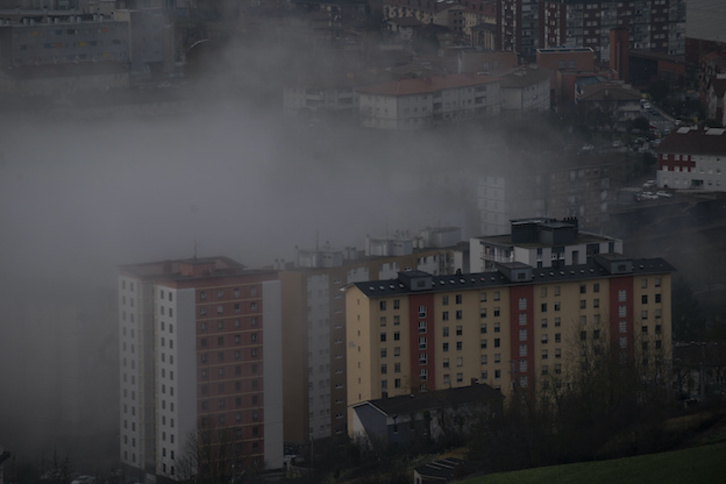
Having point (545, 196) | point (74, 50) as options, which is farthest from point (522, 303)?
point (74, 50)

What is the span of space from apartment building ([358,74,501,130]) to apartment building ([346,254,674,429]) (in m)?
11.3

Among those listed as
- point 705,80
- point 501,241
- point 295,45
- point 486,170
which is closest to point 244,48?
point 295,45

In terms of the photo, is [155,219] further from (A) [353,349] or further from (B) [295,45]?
(A) [353,349]

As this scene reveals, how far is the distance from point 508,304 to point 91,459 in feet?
8.48

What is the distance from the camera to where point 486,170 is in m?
19.7

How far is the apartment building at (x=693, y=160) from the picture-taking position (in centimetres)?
1992

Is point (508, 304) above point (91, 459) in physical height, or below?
above

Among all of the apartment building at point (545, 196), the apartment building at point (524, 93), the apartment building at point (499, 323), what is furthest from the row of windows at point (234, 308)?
the apartment building at point (524, 93)

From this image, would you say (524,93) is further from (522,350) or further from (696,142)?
(522,350)

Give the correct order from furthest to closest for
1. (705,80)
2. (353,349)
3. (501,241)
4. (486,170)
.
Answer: (705,80)
(486,170)
(501,241)
(353,349)

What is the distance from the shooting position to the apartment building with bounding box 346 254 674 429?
41.0ft

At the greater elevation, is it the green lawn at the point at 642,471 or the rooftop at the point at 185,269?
the rooftop at the point at 185,269

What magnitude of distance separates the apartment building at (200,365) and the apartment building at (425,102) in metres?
11.4

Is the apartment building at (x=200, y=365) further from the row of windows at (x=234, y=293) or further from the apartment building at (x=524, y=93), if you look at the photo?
the apartment building at (x=524, y=93)
